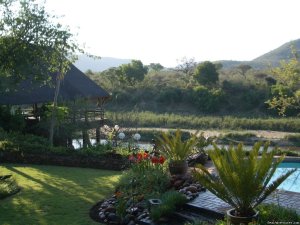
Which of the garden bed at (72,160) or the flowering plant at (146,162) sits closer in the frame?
the flowering plant at (146,162)

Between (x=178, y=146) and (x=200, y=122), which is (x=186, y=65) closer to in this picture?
(x=200, y=122)

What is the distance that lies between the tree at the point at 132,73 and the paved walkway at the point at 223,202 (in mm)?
41203

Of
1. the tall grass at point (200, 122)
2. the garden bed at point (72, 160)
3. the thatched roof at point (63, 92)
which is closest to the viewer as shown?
the garden bed at point (72, 160)

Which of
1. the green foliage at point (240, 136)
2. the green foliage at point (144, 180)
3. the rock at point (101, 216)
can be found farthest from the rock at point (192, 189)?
the green foliage at point (240, 136)

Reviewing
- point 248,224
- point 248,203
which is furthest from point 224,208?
point 248,224

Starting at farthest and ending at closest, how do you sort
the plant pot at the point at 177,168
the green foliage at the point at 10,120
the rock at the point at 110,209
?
the green foliage at the point at 10,120, the plant pot at the point at 177,168, the rock at the point at 110,209

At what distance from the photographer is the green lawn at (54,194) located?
8.59 metres

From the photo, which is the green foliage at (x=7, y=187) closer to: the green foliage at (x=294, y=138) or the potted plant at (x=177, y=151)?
the potted plant at (x=177, y=151)

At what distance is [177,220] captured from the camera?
26.3 feet

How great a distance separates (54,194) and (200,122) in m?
27.2

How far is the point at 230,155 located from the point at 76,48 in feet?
37.4

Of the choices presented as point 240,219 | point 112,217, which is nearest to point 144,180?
point 112,217

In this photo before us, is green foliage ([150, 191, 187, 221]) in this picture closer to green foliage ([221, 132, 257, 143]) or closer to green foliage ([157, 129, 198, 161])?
green foliage ([157, 129, 198, 161])

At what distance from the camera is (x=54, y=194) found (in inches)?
413
